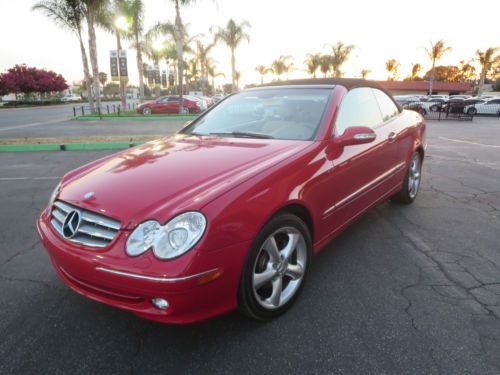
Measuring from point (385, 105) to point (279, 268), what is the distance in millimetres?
2652

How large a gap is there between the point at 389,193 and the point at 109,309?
3013 millimetres

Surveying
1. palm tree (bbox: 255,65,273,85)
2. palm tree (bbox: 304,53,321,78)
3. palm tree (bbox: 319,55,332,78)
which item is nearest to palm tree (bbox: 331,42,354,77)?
palm tree (bbox: 319,55,332,78)

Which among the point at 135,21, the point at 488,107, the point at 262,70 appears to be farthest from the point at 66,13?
the point at 262,70

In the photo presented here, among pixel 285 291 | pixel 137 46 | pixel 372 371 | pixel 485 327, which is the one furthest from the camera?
pixel 137 46

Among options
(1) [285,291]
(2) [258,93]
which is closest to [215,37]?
(2) [258,93]

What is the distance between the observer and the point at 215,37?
3045cm

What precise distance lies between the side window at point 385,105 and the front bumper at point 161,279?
2717mm

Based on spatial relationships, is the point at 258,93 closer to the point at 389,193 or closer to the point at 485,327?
the point at 389,193

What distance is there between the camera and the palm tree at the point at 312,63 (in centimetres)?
5222

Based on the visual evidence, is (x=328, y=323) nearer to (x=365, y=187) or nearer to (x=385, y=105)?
(x=365, y=187)

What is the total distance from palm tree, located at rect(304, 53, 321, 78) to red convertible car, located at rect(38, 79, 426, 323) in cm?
5279

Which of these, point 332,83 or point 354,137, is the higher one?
point 332,83

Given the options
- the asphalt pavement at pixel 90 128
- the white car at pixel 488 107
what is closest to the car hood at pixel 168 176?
the asphalt pavement at pixel 90 128

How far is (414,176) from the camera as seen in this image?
4.57m
